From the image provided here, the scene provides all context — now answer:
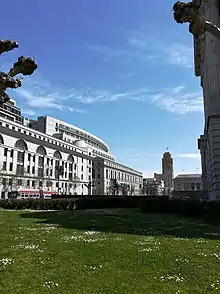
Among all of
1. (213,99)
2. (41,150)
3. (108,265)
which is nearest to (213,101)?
(213,99)

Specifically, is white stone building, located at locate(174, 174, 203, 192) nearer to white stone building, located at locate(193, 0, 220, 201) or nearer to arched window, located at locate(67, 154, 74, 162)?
arched window, located at locate(67, 154, 74, 162)

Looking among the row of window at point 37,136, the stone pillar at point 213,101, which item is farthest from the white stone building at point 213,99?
the row of window at point 37,136

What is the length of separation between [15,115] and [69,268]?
123 metres

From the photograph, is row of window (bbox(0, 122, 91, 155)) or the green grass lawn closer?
the green grass lawn

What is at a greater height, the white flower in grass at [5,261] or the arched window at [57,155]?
the arched window at [57,155]

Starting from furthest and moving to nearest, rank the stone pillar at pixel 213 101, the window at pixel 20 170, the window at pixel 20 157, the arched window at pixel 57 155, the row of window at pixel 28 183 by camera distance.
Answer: the arched window at pixel 57 155, the window at pixel 20 157, the window at pixel 20 170, the row of window at pixel 28 183, the stone pillar at pixel 213 101

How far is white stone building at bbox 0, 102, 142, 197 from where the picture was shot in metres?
93.7

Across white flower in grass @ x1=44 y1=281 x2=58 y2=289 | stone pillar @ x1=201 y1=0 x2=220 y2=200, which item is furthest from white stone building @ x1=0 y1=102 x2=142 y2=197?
white flower in grass @ x1=44 y1=281 x2=58 y2=289

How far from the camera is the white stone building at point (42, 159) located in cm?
9369

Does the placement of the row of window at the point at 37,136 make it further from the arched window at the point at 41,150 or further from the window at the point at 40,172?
the window at the point at 40,172

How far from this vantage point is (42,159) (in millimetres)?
112438

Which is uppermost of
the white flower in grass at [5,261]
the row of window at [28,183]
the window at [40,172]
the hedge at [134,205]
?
the window at [40,172]

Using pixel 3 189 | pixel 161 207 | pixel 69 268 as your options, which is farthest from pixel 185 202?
pixel 3 189

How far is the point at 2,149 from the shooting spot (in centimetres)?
9100
